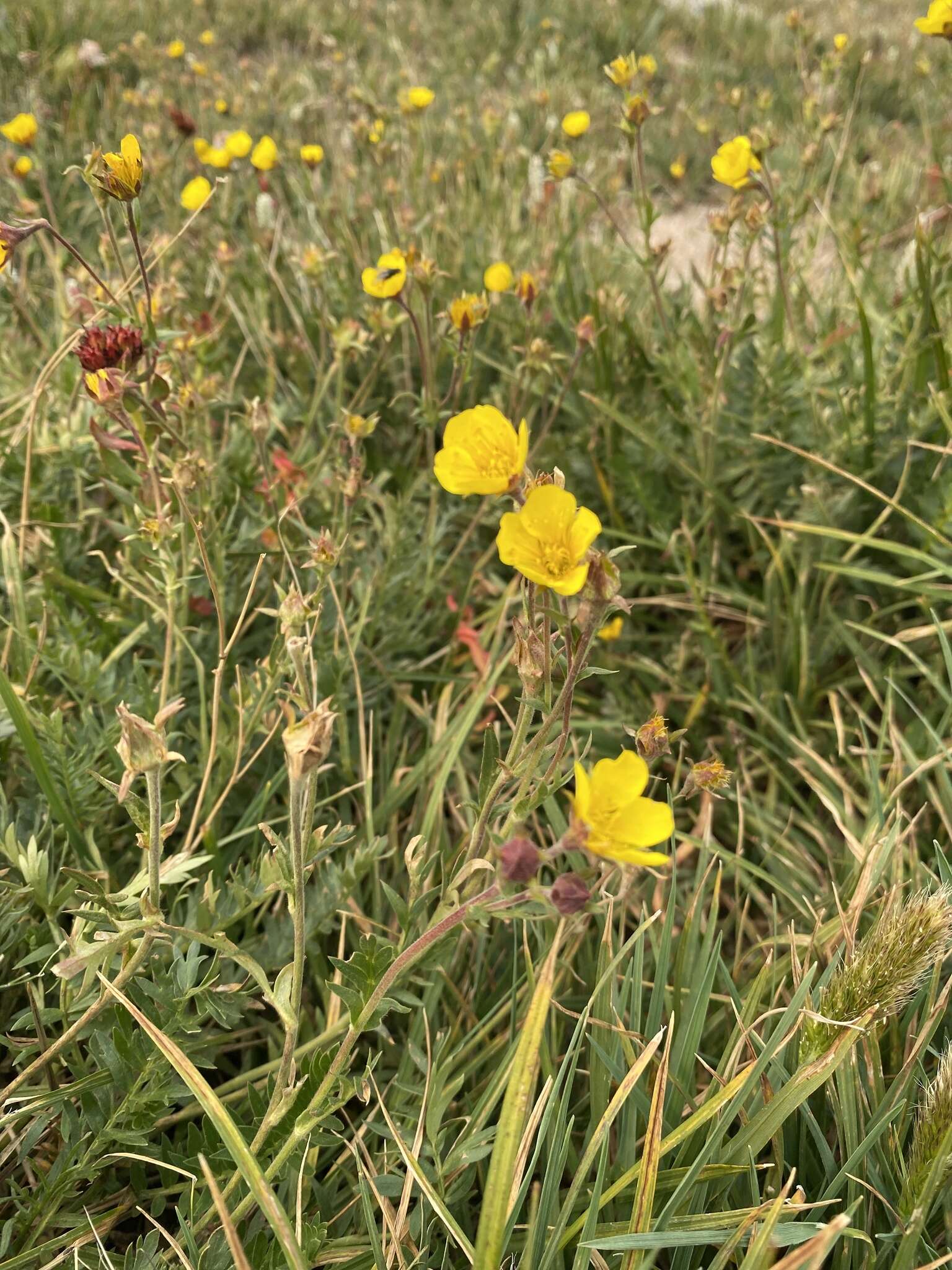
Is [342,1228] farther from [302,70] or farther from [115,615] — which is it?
[302,70]

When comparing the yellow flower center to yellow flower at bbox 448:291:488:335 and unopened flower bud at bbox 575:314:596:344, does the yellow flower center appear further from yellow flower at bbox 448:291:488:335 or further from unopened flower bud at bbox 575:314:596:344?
unopened flower bud at bbox 575:314:596:344

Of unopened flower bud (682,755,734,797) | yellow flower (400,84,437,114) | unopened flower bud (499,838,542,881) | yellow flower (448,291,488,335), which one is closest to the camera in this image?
unopened flower bud (499,838,542,881)

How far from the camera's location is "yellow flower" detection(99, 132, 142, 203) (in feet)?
4.20

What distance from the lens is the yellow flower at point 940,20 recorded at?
1.73 metres

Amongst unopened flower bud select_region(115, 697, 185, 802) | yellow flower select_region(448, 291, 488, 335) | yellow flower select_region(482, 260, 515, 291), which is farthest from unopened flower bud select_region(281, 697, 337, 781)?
yellow flower select_region(482, 260, 515, 291)

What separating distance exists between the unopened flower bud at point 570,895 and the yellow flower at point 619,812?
32mm

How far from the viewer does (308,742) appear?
0.83m

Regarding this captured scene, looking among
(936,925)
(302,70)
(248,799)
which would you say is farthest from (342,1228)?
(302,70)

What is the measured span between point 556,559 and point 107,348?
2.66ft

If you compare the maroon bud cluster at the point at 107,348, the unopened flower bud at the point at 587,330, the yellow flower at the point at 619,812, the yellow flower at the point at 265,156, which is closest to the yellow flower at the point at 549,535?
the yellow flower at the point at 619,812

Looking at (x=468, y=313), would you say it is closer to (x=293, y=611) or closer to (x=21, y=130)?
(x=293, y=611)

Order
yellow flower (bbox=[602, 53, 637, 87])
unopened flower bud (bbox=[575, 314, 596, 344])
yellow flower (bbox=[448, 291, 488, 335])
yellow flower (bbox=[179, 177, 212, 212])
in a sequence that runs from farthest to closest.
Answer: yellow flower (bbox=[179, 177, 212, 212]), yellow flower (bbox=[602, 53, 637, 87]), unopened flower bud (bbox=[575, 314, 596, 344]), yellow flower (bbox=[448, 291, 488, 335])

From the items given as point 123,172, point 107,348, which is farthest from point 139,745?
point 123,172

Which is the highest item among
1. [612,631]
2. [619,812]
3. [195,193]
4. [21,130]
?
[21,130]
